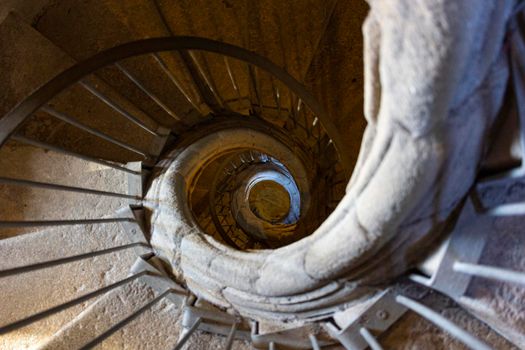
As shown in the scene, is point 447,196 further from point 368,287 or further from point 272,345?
point 272,345

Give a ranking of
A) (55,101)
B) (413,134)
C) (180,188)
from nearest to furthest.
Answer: (413,134)
(180,188)
(55,101)

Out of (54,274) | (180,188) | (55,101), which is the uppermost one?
(55,101)

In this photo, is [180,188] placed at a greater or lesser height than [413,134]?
greater

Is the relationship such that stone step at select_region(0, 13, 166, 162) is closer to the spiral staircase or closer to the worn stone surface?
the spiral staircase

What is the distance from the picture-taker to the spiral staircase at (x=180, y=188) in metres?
1.35

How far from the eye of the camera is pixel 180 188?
8.81 ft

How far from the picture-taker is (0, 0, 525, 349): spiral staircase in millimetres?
1354

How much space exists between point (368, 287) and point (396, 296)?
0.13 metres

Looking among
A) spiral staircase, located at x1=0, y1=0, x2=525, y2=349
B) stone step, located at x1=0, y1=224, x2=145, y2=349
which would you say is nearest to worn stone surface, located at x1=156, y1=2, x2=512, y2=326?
spiral staircase, located at x1=0, y1=0, x2=525, y2=349

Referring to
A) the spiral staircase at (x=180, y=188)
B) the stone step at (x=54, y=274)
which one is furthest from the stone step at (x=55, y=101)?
the stone step at (x=54, y=274)

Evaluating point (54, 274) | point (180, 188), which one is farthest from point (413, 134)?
point (54, 274)

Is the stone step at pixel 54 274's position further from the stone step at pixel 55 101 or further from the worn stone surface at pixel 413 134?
the worn stone surface at pixel 413 134

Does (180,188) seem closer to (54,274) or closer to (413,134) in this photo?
(54,274)

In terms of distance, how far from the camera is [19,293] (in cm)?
275
